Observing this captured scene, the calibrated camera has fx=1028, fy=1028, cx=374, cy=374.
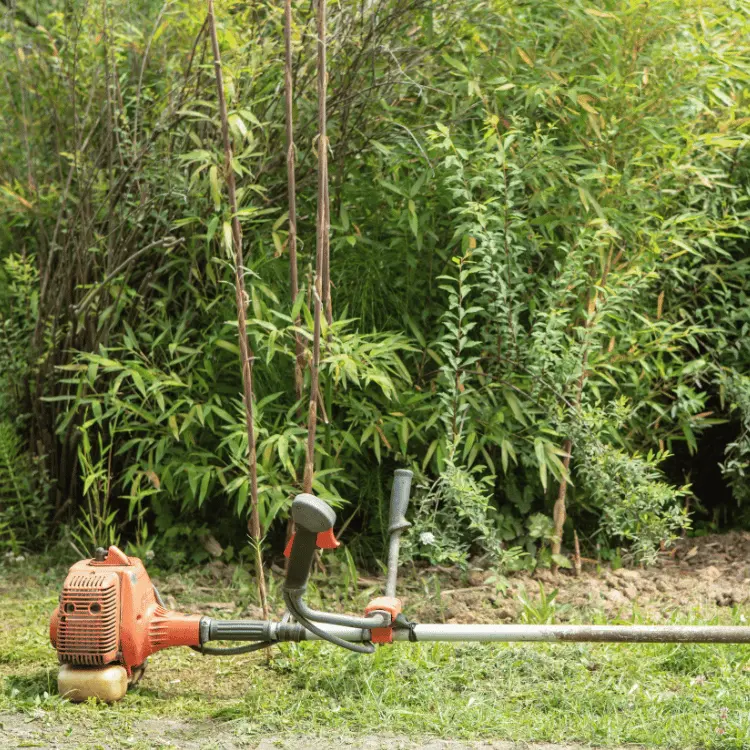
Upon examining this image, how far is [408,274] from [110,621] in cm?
171

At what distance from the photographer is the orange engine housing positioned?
2592 millimetres

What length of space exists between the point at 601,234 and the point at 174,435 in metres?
1.60

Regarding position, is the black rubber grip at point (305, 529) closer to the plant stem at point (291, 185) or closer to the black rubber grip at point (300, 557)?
the black rubber grip at point (300, 557)

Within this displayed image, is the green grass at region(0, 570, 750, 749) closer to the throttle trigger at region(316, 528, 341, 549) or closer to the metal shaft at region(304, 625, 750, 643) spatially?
the metal shaft at region(304, 625, 750, 643)

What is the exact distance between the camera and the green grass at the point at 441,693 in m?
2.47

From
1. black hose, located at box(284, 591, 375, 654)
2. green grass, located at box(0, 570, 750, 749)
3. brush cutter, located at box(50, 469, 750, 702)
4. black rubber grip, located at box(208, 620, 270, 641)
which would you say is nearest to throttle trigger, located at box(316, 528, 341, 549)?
brush cutter, located at box(50, 469, 750, 702)

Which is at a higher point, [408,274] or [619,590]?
[408,274]

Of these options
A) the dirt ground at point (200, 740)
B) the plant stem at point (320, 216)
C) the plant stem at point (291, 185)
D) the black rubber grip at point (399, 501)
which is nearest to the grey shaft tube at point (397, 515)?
the black rubber grip at point (399, 501)

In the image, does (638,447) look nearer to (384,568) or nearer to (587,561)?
(587,561)

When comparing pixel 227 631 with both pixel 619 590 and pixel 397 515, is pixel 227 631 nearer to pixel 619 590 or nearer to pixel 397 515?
pixel 397 515

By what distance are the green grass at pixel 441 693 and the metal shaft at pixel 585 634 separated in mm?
148

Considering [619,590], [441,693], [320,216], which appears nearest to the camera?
[441,693]

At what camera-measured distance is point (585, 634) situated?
102 inches

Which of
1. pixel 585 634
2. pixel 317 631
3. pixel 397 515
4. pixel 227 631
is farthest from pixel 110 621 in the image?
pixel 585 634
